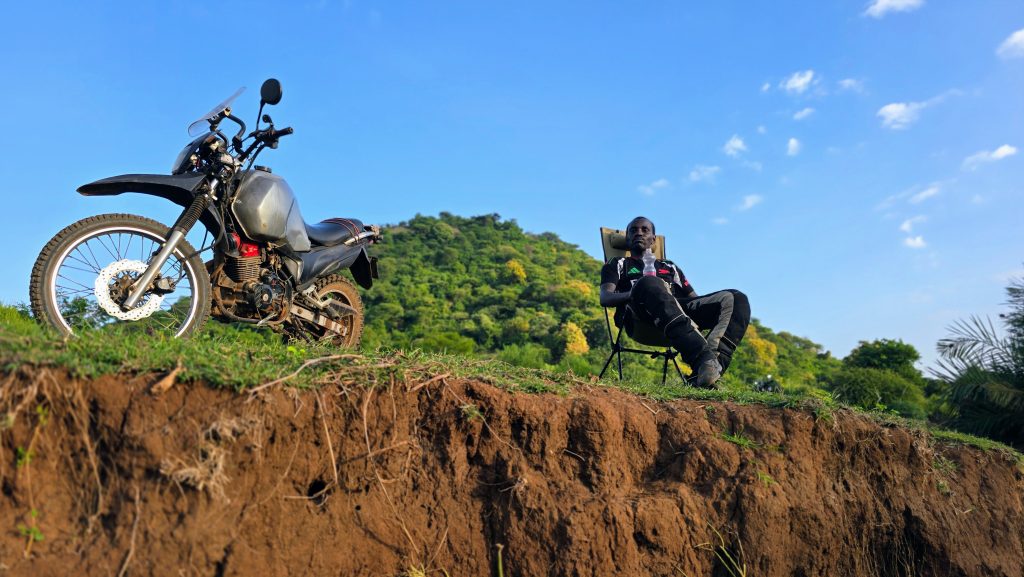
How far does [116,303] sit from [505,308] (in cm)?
2599

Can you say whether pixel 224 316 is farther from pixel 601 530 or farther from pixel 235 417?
pixel 601 530

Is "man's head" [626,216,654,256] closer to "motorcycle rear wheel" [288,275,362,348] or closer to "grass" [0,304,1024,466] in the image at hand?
"grass" [0,304,1024,466]

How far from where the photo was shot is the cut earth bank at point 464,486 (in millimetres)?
2973

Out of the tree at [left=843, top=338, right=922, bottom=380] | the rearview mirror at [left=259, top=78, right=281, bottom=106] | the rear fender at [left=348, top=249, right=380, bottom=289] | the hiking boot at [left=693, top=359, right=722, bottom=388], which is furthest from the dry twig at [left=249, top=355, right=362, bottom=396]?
the tree at [left=843, top=338, right=922, bottom=380]

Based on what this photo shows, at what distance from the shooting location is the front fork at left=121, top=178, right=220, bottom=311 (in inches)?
167

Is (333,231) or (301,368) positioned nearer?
(301,368)

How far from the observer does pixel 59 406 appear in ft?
9.77

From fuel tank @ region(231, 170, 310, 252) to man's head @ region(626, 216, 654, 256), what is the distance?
3010 mm

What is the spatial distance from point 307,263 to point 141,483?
283 centimetres

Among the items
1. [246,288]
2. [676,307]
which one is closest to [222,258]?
[246,288]

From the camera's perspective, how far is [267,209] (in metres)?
Result: 5.18

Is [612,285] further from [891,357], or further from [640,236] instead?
[891,357]

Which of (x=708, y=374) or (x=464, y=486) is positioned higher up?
(x=708, y=374)

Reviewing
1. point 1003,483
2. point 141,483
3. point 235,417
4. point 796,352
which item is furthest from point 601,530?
point 796,352
